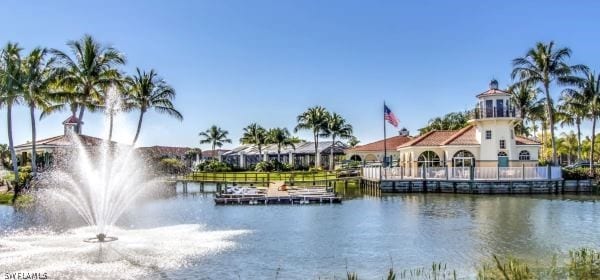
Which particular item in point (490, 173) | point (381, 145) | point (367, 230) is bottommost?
point (367, 230)

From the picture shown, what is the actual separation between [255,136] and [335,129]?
1663 centimetres

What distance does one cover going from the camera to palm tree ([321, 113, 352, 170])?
75875mm

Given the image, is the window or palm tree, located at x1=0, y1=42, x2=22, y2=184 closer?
palm tree, located at x1=0, y1=42, x2=22, y2=184

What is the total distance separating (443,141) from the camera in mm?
47594

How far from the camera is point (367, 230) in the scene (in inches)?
878

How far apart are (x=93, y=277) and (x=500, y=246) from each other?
Result: 44.2ft

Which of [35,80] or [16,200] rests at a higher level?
[35,80]

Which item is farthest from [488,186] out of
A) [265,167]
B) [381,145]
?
[265,167]

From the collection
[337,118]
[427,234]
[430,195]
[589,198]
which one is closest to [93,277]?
[427,234]

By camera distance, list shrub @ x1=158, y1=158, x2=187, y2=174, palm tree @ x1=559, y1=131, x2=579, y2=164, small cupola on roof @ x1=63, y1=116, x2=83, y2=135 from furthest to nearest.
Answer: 1. palm tree @ x1=559, y1=131, x2=579, y2=164
2. shrub @ x1=158, y1=158, x2=187, y2=174
3. small cupola on roof @ x1=63, y1=116, x2=83, y2=135

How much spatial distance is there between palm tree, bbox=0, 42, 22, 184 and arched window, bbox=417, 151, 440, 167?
33025 mm

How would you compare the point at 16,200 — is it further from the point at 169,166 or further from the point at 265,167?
the point at 265,167

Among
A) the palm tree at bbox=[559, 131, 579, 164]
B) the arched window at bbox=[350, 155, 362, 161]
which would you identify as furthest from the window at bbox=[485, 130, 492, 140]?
the palm tree at bbox=[559, 131, 579, 164]

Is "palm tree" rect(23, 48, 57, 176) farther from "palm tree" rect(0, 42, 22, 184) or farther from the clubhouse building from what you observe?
the clubhouse building
